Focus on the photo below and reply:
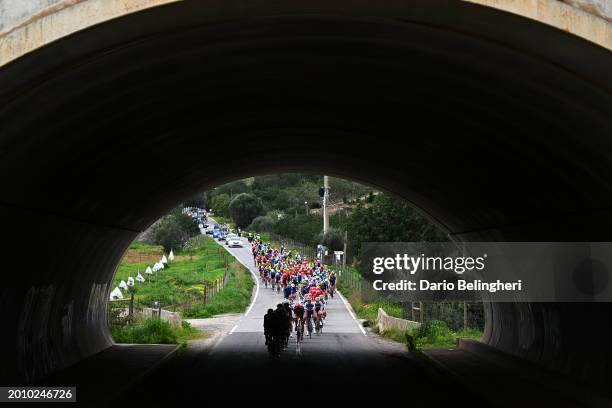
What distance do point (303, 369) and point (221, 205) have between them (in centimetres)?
15119

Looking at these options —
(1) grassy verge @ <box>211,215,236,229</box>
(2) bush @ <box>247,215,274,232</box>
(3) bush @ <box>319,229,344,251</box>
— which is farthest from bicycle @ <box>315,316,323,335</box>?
(1) grassy verge @ <box>211,215,236,229</box>

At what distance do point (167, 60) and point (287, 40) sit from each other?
1.43 metres

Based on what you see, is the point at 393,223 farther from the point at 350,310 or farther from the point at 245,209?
the point at 245,209

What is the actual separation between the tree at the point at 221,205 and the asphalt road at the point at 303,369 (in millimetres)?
136661

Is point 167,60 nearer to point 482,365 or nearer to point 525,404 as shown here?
point 525,404

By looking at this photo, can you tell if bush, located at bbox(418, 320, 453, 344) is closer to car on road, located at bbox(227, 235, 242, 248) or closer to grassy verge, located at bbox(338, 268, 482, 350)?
grassy verge, located at bbox(338, 268, 482, 350)

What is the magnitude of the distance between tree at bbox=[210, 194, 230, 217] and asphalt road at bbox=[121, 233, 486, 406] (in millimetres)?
136661

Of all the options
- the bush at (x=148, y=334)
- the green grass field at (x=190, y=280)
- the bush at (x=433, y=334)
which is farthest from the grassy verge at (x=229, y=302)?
the bush at (x=433, y=334)

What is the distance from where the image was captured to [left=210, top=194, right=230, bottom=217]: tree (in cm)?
16925

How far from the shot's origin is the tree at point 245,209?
14575cm

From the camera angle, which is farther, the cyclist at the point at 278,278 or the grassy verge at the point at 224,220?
the grassy verge at the point at 224,220

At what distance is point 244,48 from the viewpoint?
10.6m

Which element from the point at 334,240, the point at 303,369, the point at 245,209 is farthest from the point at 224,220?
the point at 303,369

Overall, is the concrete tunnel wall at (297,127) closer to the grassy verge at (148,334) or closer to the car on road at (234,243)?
the grassy verge at (148,334)
